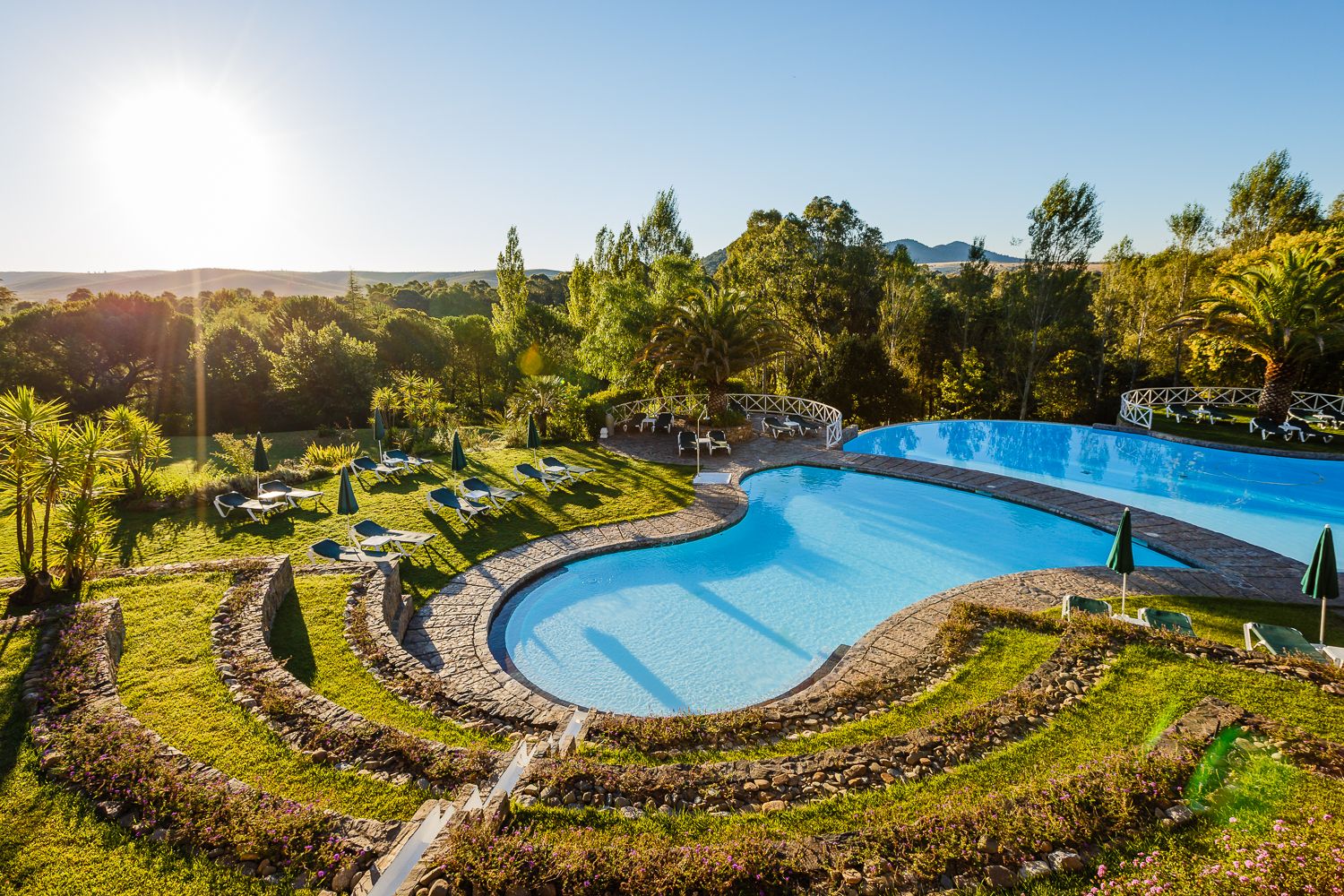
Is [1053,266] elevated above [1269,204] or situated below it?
below

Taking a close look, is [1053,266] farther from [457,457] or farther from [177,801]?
[177,801]

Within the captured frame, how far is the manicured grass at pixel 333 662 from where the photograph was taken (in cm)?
621

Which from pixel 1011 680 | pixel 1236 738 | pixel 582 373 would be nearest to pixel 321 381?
pixel 582 373

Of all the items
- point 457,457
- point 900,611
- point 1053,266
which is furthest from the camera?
point 1053,266

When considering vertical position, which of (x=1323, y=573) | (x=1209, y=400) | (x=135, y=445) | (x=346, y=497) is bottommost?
(x=346, y=497)

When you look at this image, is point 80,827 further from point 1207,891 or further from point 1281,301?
point 1281,301

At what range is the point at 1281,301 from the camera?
18.8 m

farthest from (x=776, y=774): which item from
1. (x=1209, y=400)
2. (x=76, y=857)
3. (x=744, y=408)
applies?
(x=1209, y=400)

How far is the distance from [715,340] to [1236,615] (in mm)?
14555

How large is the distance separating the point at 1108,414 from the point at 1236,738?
27.9m

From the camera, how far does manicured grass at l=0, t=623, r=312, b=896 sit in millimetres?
3857

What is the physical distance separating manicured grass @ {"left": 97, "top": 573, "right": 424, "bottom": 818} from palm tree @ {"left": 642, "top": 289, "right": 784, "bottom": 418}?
1455 centimetres

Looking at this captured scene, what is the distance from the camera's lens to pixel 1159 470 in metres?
18.0

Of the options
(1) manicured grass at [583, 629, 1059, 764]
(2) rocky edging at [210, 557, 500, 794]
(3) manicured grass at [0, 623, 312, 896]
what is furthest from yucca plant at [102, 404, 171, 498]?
(1) manicured grass at [583, 629, 1059, 764]
